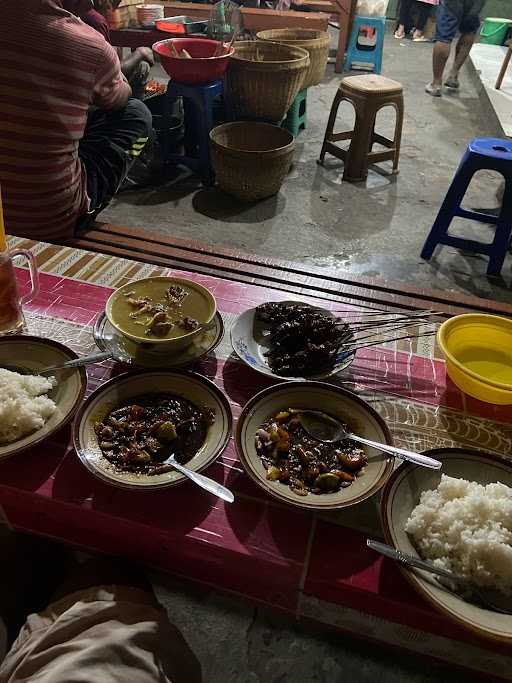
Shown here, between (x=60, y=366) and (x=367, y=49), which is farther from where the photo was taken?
(x=367, y=49)

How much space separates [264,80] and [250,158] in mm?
868

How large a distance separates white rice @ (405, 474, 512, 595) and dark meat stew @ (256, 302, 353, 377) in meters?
0.51

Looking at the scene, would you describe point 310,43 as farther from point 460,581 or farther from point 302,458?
point 460,581

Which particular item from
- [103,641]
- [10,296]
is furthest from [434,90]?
[103,641]

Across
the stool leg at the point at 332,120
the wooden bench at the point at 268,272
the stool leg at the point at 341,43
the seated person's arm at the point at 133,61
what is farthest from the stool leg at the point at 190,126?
the stool leg at the point at 341,43

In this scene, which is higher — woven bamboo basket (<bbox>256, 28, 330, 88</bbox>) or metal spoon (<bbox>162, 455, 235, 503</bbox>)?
woven bamboo basket (<bbox>256, 28, 330, 88</bbox>)

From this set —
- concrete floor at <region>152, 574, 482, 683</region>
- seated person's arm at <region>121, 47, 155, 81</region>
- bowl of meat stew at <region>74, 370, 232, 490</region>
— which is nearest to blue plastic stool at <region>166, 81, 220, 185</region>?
seated person's arm at <region>121, 47, 155, 81</region>

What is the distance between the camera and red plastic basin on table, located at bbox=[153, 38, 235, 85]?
4.05 m

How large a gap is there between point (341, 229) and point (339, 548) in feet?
11.7

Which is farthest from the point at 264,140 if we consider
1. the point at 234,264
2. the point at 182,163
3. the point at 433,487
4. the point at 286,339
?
the point at 433,487

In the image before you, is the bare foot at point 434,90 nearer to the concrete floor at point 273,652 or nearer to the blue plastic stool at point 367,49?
the blue plastic stool at point 367,49

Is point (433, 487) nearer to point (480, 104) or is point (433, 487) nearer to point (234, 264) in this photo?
point (234, 264)

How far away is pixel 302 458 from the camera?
3.91 feet

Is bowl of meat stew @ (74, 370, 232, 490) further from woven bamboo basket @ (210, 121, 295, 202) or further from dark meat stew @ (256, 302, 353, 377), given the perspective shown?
woven bamboo basket @ (210, 121, 295, 202)
